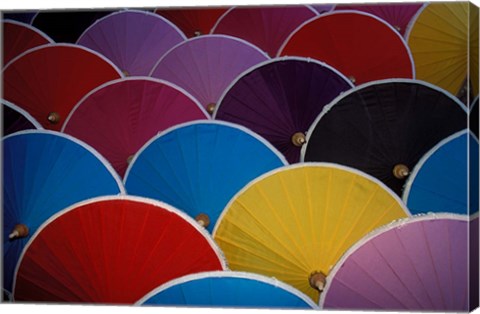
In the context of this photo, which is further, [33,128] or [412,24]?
[33,128]

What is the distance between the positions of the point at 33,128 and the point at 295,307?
129cm

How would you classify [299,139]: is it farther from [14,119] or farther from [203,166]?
[14,119]

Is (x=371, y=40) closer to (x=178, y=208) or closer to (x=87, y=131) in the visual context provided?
(x=178, y=208)

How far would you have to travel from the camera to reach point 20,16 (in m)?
2.29

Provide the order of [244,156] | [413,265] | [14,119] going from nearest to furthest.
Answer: [413,265] → [244,156] → [14,119]

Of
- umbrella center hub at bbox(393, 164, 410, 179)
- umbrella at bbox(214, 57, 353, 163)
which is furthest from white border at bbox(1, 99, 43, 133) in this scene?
umbrella center hub at bbox(393, 164, 410, 179)

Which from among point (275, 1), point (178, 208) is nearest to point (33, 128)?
point (178, 208)

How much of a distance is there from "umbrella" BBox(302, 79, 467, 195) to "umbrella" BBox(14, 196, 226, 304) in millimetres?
612

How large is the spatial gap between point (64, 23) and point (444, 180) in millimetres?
1656

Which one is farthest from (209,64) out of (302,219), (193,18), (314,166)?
(302,219)

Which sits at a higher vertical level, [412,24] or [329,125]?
[412,24]

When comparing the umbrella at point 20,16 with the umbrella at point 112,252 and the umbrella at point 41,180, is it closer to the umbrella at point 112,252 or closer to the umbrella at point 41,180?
the umbrella at point 41,180

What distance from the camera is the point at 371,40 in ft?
7.13

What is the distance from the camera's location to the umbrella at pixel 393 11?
2135mm
